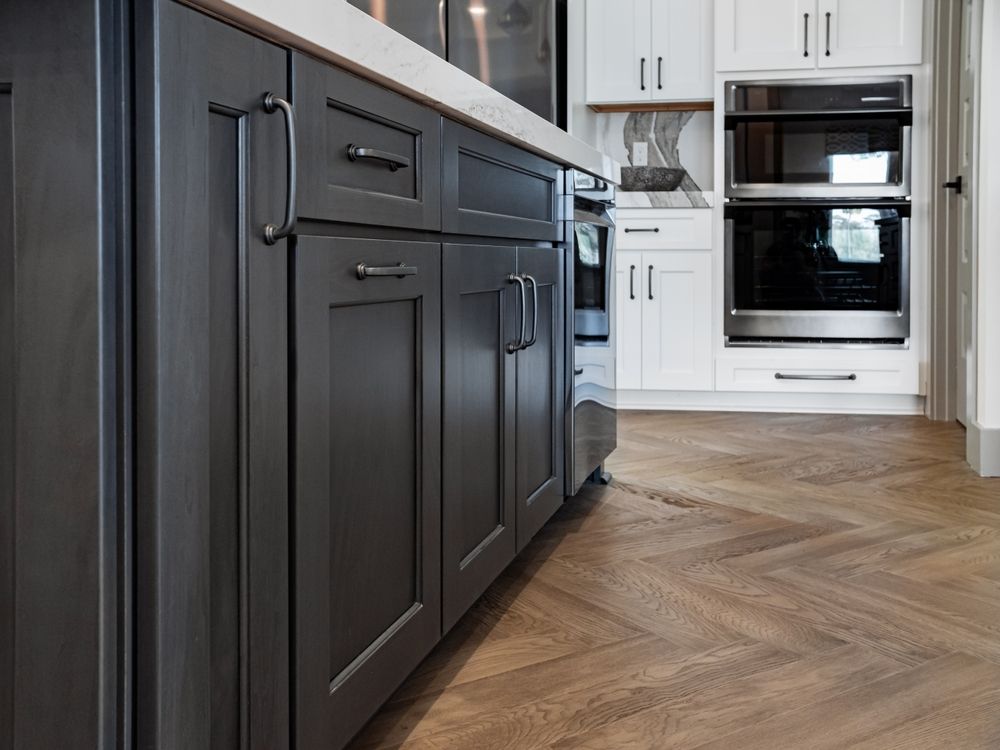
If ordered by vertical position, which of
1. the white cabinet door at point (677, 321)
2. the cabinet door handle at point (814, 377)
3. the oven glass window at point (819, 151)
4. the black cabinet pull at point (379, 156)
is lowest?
the cabinet door handle at point (814, 377)

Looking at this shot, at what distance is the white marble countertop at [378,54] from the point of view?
0.96 m

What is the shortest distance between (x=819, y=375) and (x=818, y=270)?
43 cm

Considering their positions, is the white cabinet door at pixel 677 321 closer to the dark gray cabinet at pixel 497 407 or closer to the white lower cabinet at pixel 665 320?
the white lower cabinet at pixel 665 320

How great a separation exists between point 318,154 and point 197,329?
0.30 metres

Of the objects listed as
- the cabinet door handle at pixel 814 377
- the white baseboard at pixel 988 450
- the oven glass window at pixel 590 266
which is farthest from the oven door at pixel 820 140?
the oven glass window at pixel 590 266

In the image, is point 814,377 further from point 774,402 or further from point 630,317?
point 630,317

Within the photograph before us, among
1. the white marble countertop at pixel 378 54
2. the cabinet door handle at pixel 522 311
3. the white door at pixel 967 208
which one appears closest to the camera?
the white marble countertop at pixel 378 54

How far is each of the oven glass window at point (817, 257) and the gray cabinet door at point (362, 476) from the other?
10.3 feet

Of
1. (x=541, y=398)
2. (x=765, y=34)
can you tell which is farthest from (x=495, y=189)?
(x=765, y=34)

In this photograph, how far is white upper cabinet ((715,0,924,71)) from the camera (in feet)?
14.0

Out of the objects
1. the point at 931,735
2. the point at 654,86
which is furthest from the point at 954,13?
the point at 931,735

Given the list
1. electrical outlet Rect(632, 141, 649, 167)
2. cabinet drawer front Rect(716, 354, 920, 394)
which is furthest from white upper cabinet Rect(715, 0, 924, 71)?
cabinet drawer front Rect(716, 354, 920, 394)

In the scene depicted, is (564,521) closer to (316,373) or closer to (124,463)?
(316,373)

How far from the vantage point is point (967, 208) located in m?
3.52
